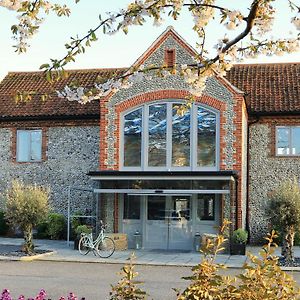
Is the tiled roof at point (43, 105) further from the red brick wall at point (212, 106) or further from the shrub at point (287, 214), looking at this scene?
the shrub at point (287, 214)

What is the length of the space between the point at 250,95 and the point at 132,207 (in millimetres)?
6999

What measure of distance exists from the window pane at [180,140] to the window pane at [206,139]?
432mm

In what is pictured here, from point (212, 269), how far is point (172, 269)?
36.4ft

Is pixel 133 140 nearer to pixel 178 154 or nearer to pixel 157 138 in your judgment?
pixel 157 138

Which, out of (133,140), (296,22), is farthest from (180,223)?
(296,22)

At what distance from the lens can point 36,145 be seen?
80.6 ft

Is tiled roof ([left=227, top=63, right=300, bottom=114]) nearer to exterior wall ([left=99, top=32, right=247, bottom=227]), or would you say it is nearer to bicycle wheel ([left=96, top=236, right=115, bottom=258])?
exterior wall ([left=99, top=32, right=247, bottom=227])

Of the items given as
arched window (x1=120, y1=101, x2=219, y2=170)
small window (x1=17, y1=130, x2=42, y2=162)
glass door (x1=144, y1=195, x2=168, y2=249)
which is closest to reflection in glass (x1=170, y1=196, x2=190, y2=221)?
glass door (x1=144, y1=195, x2=168, y2=249)

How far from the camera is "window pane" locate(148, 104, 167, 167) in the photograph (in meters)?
20.9

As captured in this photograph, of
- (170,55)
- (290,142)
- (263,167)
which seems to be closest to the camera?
(170,55)

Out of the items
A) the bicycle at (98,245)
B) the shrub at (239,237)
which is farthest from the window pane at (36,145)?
the shrub at (239,237)

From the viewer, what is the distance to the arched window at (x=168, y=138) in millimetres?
20688

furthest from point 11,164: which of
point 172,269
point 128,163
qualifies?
point 172,269

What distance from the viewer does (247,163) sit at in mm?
23016
